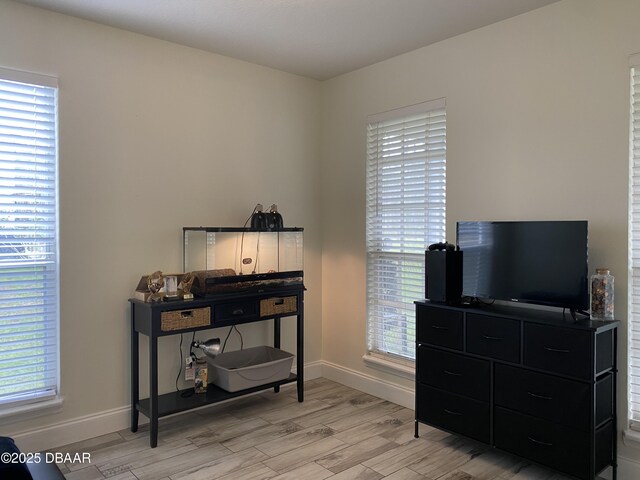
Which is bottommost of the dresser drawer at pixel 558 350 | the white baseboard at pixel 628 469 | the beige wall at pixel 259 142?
the white baseboard at pixel 628 469

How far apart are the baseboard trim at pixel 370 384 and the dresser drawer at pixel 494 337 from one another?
3.25 ft

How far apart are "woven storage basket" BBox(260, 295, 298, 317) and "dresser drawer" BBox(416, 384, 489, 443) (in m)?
1.08

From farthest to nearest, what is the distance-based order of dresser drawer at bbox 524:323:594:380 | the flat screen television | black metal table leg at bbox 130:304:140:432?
black metal table leg at bbox 130:304:140:432 → the flat screen television → dresser drawer at bbox 524:323:594:380

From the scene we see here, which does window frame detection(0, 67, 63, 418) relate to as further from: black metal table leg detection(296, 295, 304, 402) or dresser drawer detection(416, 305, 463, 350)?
dresser drawer detection(416, 305, 463, 350)

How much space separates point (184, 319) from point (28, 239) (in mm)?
1011

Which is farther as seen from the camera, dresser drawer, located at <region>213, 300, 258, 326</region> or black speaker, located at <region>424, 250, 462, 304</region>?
dresser drawer, located at <region>213, 300, 258, 326</region>

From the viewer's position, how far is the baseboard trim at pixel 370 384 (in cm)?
370

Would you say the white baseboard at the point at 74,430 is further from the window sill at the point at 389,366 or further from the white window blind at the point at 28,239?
the window sill at the point at 389,366

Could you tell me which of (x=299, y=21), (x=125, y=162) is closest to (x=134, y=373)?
(x=125, y=162)

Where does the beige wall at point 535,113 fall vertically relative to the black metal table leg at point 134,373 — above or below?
above

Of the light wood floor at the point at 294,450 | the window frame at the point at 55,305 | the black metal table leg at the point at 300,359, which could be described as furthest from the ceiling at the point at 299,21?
the light wood floor at the point at 294,450

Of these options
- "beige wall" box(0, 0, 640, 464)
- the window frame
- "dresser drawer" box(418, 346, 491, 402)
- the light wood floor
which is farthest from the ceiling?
the light wood floor

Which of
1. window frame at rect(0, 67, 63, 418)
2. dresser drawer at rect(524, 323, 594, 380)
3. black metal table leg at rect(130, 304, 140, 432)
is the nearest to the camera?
dresser drawer at rect(524, 323, 594, 380)

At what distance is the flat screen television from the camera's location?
2562mm
